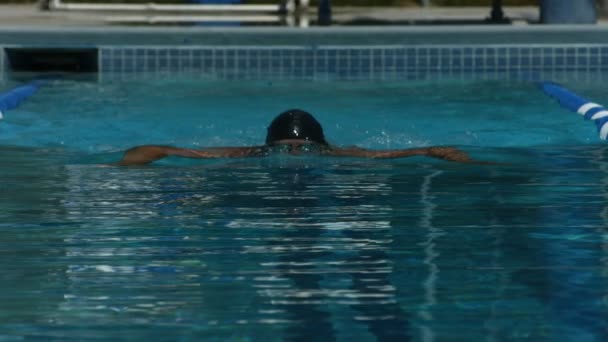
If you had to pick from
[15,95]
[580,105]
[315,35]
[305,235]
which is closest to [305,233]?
[305,235]

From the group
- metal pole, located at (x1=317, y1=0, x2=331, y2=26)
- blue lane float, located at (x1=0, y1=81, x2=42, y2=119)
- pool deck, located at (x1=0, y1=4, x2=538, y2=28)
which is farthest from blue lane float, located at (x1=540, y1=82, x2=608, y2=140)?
pool deck, located at (x1=0, y1=4, x2=538, y2=28)

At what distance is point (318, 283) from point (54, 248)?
1.18 meters

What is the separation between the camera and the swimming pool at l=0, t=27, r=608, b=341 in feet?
12.4

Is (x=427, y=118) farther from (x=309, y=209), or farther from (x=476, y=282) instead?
(x=476, y=282)

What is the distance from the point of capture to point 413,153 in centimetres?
710

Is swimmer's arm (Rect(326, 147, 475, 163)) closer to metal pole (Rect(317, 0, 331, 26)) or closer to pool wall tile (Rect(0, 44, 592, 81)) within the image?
pool wall tile (Rect(0, 44, 592, 81))

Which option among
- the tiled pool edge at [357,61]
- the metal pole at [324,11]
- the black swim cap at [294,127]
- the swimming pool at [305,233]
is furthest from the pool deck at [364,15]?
the black swim cap at [294,127]

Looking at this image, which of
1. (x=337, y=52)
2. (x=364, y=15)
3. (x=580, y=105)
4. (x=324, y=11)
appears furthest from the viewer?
(x=364, y=15)

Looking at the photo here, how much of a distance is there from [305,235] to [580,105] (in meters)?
5.04

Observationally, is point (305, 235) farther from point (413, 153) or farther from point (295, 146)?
point (413, 153)

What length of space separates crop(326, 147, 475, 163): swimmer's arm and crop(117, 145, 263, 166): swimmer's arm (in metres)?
0.50

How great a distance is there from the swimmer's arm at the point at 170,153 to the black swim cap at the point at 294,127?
0.15 metres

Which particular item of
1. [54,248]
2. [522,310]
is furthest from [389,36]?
[522,310]

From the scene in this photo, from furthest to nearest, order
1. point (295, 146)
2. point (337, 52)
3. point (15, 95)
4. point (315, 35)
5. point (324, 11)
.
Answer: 1. point (324, 11)
2. point (337, 52)
3. point (315, 35)
4. point (15, 95)
5. point (295, 146)
